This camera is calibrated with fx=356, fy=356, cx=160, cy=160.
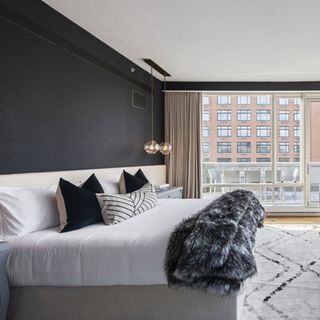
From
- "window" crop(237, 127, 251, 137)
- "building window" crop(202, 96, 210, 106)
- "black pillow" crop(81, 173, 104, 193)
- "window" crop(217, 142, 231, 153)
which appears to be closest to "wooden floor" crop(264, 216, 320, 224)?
"window" crop(217, 142, 231, 153)

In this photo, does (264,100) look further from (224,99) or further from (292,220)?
(292,220)

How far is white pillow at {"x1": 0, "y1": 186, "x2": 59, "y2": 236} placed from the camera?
242 centimetres

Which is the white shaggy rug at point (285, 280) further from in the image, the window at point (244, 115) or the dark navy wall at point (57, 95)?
the window at point (244, 115)

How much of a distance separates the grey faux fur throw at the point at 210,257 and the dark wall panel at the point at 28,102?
153 cm

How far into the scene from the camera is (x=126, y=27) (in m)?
3.97

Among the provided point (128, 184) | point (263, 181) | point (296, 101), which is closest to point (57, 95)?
point (128, 184)

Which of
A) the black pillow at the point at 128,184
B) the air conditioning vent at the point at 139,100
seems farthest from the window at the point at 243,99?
the black pillow at the point at 128,184

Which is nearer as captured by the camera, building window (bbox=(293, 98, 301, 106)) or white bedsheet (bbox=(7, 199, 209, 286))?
white bedsheet (bbox=(7, 199, 209, 286))

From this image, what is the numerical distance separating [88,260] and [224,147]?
5.22 metres

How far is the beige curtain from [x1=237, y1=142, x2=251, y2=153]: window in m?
0.86

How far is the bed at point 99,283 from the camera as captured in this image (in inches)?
86.3

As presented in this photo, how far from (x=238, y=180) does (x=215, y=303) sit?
16.6 ft

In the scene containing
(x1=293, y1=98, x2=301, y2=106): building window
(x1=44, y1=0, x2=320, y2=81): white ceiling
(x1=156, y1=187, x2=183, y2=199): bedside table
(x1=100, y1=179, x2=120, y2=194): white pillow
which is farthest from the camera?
(x1=293, y1=98, x2=301, y2=106): building window

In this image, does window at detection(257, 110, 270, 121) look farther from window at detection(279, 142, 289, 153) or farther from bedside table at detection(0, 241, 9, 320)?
bedside table at detection(0, 241, 9, 320)
